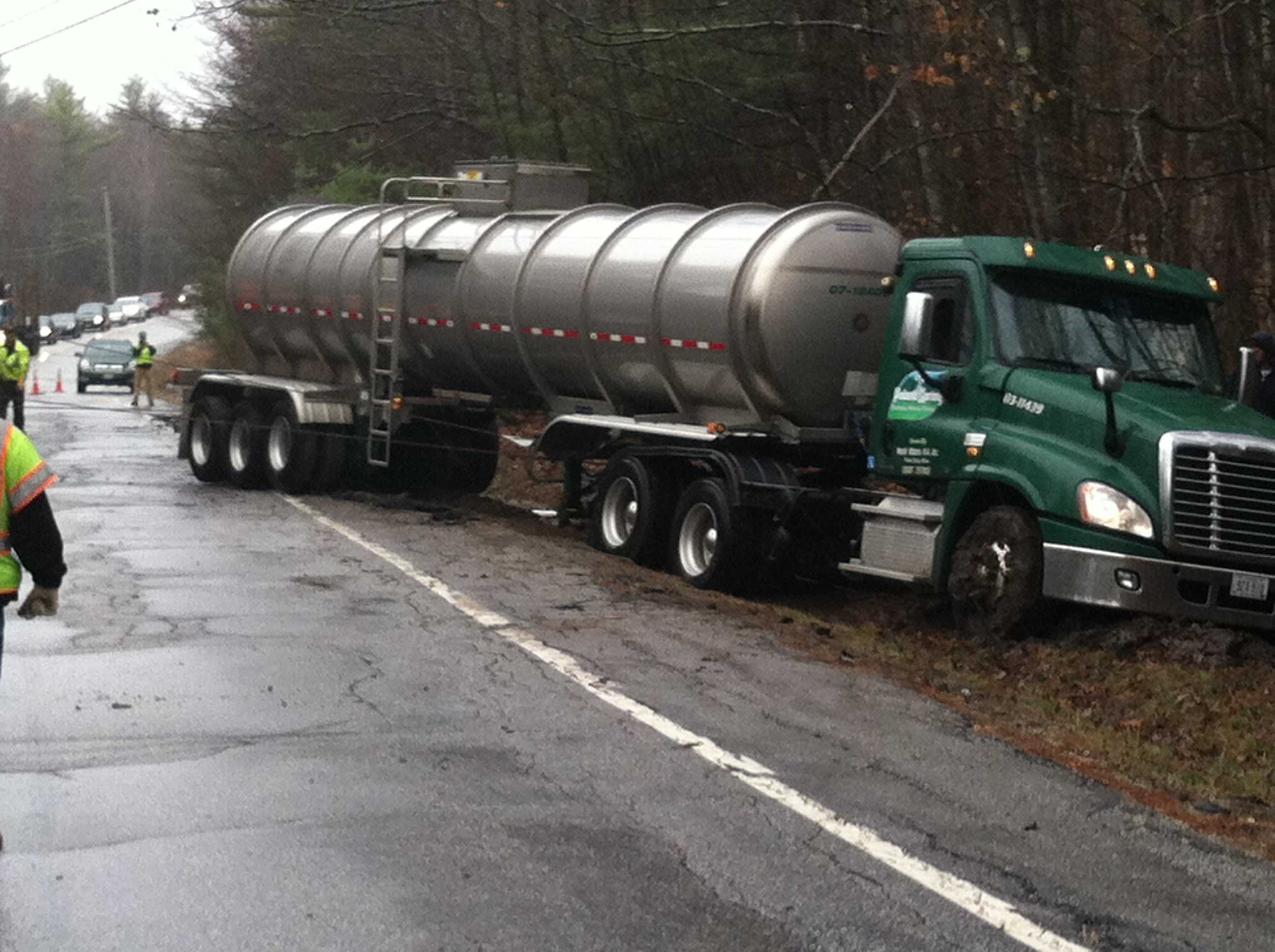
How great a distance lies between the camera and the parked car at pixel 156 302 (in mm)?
122500

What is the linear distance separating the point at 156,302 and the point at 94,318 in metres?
28.5

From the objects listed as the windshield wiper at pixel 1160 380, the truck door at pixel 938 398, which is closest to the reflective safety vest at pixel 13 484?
the truck door at pixel 938 398

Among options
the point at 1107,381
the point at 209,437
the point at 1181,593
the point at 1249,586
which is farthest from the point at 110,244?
the point at 1249,586

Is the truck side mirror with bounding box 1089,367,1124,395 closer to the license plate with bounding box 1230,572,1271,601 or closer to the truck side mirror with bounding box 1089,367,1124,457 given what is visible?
the truck side mirror with bounding box 1089,367,1124,457

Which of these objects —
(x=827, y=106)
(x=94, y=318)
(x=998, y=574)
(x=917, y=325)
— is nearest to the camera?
(x=998, y=574)

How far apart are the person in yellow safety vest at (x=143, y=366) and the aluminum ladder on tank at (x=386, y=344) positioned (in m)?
27.1

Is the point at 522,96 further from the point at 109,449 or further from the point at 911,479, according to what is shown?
the point at 911,479

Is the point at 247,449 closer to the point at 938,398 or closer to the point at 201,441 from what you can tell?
the point at 201,441

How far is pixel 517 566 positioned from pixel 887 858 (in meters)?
8.92

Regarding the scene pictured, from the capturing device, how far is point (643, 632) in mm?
12227

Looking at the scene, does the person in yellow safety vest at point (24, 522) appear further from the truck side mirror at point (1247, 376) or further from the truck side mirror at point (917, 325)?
the truck side mirror at point (1247, 376)

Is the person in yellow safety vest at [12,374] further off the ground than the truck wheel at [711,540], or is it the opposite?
the person in yellow safety vest at [12,374]

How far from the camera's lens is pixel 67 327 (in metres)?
101

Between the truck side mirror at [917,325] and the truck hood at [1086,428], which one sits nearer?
the truck hood at [1086,428]
